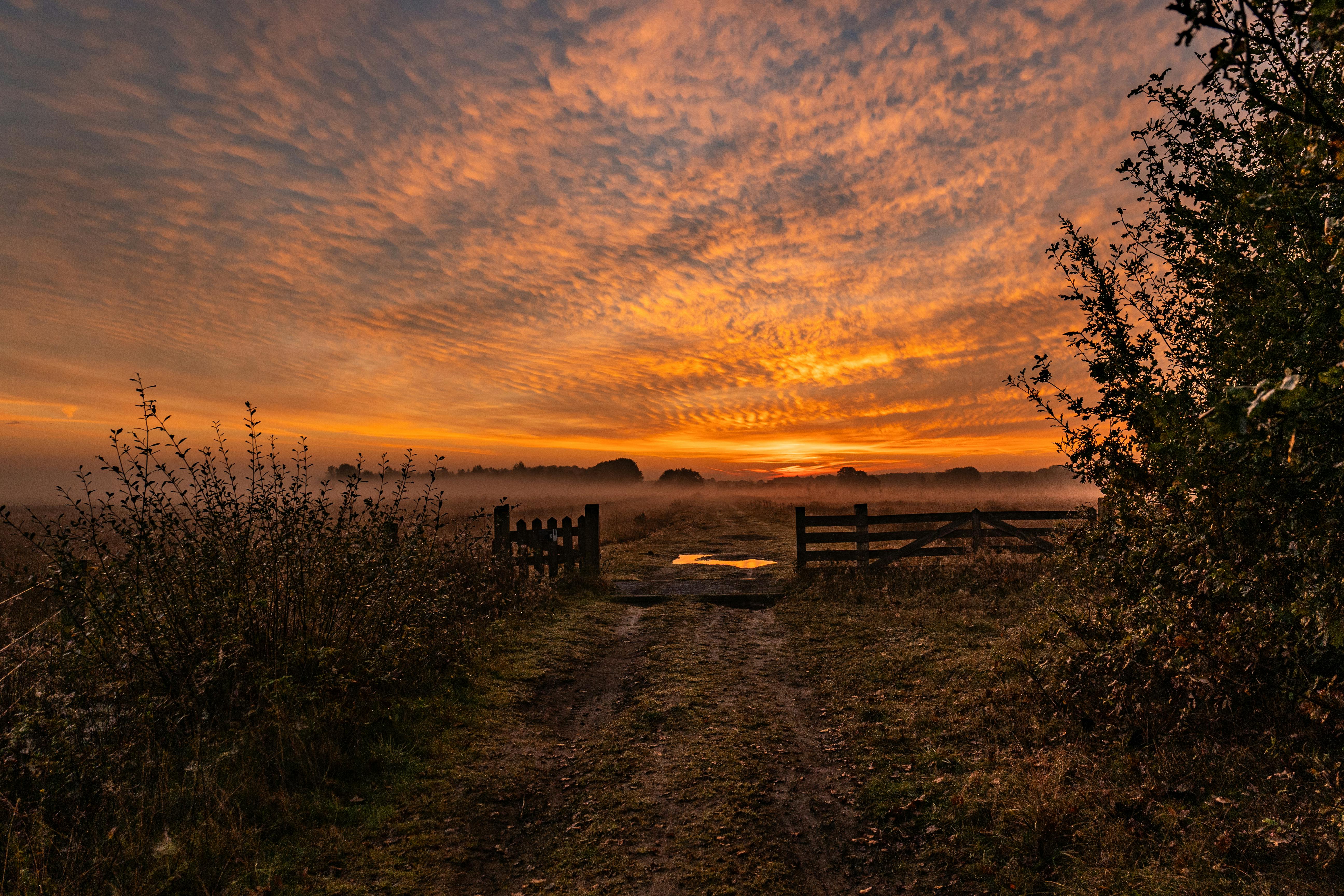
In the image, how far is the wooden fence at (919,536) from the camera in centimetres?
1573

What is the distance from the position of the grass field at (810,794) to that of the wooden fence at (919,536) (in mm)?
6084

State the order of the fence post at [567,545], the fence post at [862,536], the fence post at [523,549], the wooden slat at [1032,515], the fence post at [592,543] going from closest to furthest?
the fence post at [523,549], the fence post at [567,545], the fence post at [862,536], the fence post at [592,543], the wooden slat at [1032,515]

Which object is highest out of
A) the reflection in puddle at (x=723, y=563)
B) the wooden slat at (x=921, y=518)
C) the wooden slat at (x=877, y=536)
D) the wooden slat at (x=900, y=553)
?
the wooden slat at (x=921, y=518)

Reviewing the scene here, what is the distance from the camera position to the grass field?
4391 mm

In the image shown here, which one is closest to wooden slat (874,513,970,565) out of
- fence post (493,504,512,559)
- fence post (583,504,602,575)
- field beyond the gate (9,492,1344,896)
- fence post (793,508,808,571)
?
fence post (793,508,808,571)

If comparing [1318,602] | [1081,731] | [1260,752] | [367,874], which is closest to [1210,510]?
[1318,602]

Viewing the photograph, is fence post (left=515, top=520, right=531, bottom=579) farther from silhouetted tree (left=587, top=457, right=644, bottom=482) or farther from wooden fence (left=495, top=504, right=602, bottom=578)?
silhouetted tree (left=587, top=457, right=644, bottom=482)

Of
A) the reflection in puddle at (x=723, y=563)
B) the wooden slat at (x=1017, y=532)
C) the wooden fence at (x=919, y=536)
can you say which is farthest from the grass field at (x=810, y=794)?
the reflection in puddle at (x=723, y=563)

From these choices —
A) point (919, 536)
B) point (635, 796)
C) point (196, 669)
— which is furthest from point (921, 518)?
point (196, 669)

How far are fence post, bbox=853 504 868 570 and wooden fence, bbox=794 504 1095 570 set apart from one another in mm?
14

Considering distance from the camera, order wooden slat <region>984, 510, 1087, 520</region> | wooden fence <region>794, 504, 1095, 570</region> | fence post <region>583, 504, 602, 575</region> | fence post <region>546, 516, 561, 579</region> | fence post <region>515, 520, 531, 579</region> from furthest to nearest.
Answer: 1. wooden slat <region>984, 510, 1087, 520</region>
2. fence post <region>583, 504, 602, 575</region>
3. wooden fence <region>794, 504, 1095, 570</region>
4. fence post <region>546, 516, 561, 579</region>
5. fence post <region>515, 520, 531, 579</region>

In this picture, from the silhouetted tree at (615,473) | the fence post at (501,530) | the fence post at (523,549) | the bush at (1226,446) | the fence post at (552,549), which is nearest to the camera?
the bush at (1226,446)

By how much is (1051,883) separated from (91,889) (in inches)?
243

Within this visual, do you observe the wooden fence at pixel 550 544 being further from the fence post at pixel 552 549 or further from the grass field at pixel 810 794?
the grass field at pixel 810 794
